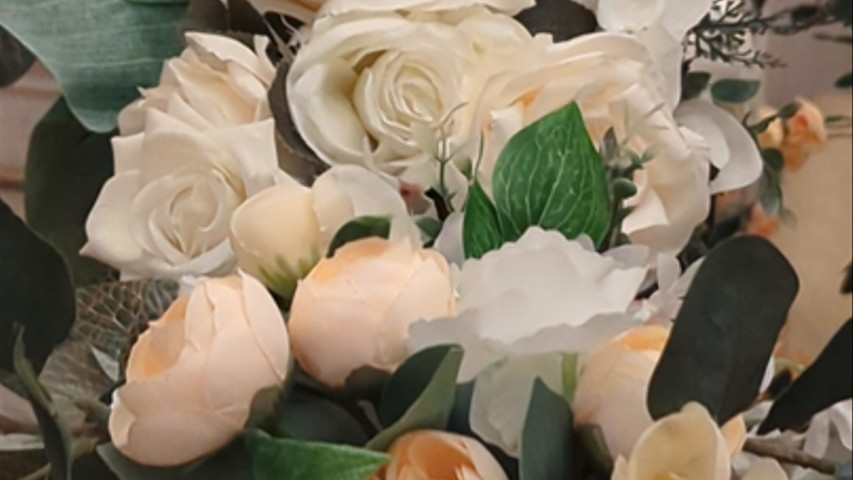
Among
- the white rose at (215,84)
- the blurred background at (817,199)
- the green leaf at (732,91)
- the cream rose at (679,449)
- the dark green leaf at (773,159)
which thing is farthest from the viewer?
the blurred background at (817,199)

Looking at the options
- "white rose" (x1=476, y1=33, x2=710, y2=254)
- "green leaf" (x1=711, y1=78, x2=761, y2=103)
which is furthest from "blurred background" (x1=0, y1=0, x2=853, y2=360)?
"white rose" (x1=476, y1=33, x2=710, y2=254)

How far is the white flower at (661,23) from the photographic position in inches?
15.2

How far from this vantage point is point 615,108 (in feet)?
1.18

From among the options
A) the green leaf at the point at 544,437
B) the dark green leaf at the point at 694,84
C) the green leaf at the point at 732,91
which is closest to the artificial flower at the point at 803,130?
the green leaf at the point at 732,91

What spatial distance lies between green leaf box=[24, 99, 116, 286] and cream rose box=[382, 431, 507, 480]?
0.23m

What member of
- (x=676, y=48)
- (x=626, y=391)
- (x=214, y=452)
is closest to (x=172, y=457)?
(x=214, y=452)

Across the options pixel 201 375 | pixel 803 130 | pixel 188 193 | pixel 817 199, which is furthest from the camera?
pixel 817 199

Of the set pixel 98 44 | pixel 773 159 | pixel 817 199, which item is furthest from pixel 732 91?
pixel 817 199

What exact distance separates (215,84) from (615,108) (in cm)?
14

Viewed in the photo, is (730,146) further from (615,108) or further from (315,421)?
(315,421)

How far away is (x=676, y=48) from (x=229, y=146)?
0.15 m

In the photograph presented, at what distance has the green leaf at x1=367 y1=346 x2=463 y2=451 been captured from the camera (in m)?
0.28

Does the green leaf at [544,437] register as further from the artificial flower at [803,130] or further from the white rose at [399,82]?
the artificial flower at [803,130]

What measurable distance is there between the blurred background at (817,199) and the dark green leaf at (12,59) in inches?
27.8
